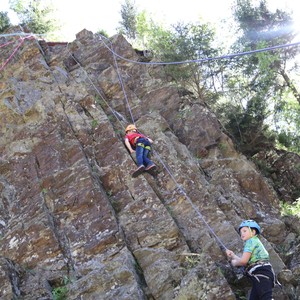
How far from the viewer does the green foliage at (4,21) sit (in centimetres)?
2175

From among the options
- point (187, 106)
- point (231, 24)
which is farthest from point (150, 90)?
point (231, 24)

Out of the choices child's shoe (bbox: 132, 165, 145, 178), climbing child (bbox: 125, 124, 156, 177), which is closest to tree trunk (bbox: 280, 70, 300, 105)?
climbing child (bbox: 125, 124, 156, 177)

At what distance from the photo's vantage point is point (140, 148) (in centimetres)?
1037

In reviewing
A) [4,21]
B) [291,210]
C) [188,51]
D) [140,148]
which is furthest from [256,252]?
[4,21]

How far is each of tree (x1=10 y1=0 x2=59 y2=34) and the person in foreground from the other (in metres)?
19.3

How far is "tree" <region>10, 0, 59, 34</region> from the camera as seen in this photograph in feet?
74.3

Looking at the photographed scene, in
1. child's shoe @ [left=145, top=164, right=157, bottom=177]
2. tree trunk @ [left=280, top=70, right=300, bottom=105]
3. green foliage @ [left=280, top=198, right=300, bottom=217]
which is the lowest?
green foliage @ [left=280, top=198, right=300, bottom=217]

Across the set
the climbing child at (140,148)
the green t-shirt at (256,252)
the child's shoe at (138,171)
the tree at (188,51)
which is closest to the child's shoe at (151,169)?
the climbing child at (140,148)

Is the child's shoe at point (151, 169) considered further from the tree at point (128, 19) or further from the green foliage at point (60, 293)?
the tree at point (128, 19)

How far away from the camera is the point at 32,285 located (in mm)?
7418

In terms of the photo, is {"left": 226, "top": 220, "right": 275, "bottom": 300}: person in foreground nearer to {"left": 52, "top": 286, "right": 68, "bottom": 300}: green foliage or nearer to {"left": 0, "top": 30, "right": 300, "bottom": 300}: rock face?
{"left": 0, "top": 30, "right": 300, "bottom": 300}: rock face

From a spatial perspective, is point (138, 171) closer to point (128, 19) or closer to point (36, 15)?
point (36, 15)

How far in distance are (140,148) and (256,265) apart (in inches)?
186

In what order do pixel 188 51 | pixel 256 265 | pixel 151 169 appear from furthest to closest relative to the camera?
pixel 188 51 < pixel 151 169 < pixel 256 265
